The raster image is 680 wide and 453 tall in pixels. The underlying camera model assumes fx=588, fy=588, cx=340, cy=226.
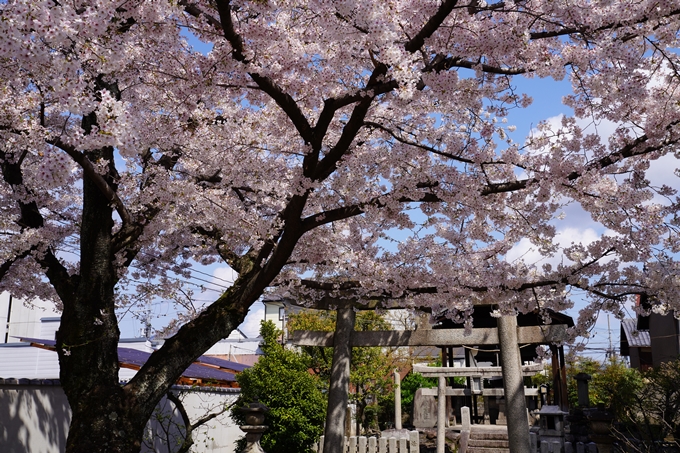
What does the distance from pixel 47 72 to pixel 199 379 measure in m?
10.5

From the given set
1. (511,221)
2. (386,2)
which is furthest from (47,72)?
(511,221)

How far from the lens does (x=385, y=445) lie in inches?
455

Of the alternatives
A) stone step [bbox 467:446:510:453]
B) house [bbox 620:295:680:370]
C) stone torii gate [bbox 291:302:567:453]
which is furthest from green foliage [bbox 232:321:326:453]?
house [bbox 620:295:680:370]

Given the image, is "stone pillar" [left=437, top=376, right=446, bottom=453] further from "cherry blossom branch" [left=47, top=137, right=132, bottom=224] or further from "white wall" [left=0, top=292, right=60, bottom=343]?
"white wall" [left=0, top=292, right=60, bottom=343]

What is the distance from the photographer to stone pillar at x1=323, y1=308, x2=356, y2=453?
959cm

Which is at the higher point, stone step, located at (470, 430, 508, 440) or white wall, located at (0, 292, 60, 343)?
white wall, located at (0, 292, 60, 343)

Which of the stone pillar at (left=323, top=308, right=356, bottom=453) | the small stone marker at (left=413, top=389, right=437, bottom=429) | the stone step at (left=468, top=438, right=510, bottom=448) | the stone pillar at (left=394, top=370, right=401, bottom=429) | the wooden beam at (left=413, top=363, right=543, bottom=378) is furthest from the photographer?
the small stone marker at (left=413, top=389, right=437, bottom=429)

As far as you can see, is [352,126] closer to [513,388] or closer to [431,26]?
[431,26]

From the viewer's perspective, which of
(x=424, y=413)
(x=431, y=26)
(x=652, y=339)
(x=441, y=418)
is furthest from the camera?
(x=652, y=339)

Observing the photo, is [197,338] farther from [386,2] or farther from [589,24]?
[589,24]

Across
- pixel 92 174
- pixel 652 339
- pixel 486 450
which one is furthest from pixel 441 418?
pixel 652 339

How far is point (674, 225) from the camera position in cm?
630

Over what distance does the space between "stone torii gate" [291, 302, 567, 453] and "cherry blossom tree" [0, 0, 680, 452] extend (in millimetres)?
1050

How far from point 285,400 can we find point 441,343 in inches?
136
